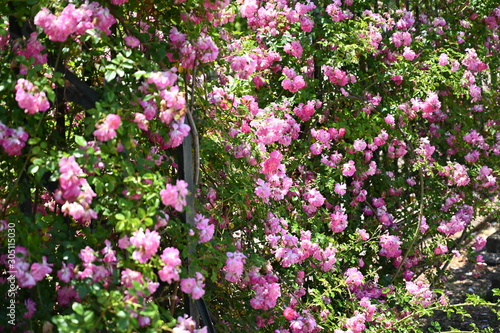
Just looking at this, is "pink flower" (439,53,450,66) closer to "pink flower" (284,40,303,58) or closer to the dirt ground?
"pink flower" (284,40,303,58)

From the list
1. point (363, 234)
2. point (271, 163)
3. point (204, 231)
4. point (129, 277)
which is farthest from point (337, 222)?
point (129, 277)

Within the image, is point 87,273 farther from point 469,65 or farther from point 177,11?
point 469,65

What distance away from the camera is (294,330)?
10.9 ft

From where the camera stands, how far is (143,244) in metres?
2.07

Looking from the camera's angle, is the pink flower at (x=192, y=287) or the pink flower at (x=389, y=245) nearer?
the pink flower at (x=192, y=287)

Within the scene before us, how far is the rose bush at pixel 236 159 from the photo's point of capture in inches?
84.7

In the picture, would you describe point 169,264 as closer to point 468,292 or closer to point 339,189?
point 339,189

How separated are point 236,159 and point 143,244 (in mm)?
1181

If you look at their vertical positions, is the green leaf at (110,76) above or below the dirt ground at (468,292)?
above

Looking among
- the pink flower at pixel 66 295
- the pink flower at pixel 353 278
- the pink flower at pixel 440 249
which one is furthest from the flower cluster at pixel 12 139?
the pink flower at pixel 440 249

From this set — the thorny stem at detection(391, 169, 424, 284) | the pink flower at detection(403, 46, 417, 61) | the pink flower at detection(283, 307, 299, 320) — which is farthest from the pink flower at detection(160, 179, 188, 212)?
the pink flower at detection(403, 46, 417, 61)

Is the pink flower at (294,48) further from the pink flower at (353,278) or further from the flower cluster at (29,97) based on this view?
the flower cluster at (29,97)

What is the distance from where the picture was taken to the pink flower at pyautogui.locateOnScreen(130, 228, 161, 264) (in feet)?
6.78

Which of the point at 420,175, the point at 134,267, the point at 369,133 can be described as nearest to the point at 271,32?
the point at 369,133
